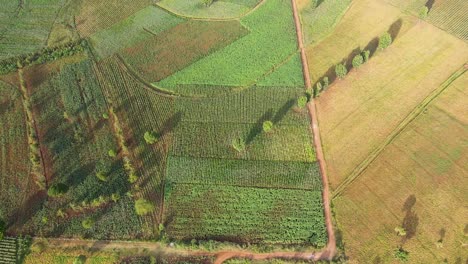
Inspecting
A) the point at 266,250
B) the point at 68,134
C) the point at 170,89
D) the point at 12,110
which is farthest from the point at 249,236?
the point at 12,110

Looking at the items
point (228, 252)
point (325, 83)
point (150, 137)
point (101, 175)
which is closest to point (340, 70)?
point (325, 83)

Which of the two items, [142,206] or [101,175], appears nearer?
[142,206]

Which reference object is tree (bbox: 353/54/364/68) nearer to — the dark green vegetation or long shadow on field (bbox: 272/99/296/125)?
the dark green vegetation

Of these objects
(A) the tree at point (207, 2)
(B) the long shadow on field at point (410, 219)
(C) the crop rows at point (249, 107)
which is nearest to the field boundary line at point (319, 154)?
(C) the crop rows at point (249, 107)

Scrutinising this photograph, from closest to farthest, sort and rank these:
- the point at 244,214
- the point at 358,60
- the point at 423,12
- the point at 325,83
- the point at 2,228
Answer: the point at 2,228, the point at 244,214, the point at 325,83, the point at 358,60, the point at 423,12

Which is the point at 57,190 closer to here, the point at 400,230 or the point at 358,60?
the point at 400,230

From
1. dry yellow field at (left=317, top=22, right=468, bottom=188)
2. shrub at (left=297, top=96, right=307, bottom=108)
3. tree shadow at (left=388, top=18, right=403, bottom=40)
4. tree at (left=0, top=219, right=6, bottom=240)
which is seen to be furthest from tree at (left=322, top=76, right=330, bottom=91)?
tree at (left=0, top=219, right=6, bottom=240)

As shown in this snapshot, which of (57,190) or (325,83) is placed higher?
(325,83)
